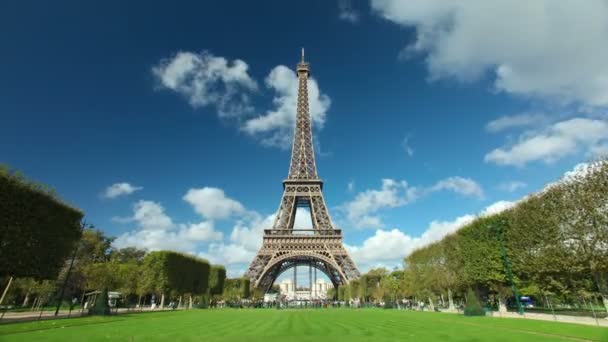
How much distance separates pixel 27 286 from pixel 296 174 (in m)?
42.4

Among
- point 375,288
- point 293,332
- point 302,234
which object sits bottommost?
point 293,332

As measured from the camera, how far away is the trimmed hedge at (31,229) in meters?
20.6

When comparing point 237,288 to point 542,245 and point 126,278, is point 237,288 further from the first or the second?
point 542,245

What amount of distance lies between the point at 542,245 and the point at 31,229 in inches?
1400

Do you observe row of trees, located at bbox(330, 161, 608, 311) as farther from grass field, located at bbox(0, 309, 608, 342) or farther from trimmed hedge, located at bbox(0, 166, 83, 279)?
trimmed hedge, located at bbox(0, 166, 83, 279)

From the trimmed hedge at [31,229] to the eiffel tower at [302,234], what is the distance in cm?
3148

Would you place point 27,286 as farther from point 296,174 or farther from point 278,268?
point 296,174

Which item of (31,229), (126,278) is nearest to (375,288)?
(126,278)

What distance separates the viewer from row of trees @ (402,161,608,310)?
867 inches

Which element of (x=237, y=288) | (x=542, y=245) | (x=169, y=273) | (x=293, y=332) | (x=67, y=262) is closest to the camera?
(x=293, y=332)

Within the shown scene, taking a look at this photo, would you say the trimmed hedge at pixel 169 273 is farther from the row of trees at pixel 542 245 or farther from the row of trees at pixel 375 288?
the row of trees at pixel 542 245

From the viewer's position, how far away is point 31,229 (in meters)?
22.2

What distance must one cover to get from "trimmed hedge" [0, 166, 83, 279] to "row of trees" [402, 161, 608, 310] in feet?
111

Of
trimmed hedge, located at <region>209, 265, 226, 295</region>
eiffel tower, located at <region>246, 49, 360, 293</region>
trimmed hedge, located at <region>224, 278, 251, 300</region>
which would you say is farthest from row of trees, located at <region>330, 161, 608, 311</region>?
trimmed hedge, located at <region>209, 265, 226, 295</region>
